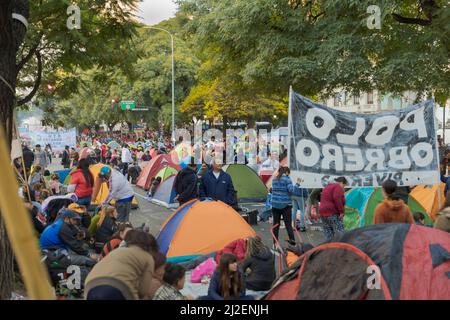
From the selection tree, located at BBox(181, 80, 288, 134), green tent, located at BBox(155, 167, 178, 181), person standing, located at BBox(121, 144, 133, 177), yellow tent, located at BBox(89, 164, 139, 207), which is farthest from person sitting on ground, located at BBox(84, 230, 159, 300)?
tree, located at BBox(181, 80, 288, 134)

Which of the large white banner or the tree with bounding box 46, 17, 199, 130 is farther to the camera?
the tree with bounding box 46, 17, 199, 130

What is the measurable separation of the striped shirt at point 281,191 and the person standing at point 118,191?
2850 millimetres

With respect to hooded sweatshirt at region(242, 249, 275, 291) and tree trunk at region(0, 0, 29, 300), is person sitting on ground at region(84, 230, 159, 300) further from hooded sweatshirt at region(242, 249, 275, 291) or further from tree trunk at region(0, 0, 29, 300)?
hooded sweatshirt at region(242, 249, 275, 291)

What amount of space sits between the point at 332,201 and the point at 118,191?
4099 millimetres

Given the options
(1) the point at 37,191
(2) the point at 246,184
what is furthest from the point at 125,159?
(1) the point at 37,191

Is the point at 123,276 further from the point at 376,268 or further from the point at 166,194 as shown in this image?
the point at 166,194

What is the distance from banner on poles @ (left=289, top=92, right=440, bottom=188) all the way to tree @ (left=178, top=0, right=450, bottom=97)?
4692mm

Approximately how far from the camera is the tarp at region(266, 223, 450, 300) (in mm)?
5402

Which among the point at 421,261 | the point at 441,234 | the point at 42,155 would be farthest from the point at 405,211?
the point at 42,155

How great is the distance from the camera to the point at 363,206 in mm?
11328

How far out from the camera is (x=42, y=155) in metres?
21.9
